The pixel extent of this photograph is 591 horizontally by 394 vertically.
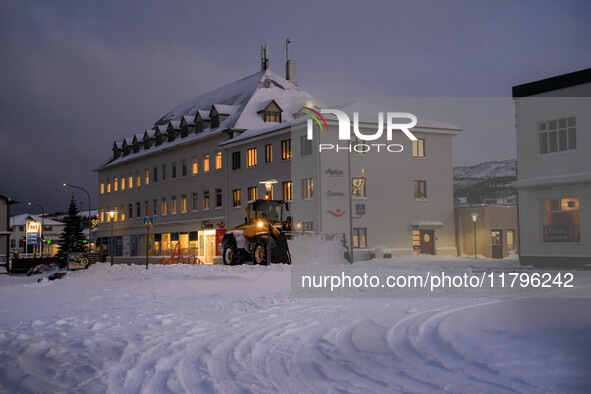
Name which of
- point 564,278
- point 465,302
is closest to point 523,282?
point 564,278

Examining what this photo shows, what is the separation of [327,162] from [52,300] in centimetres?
2392

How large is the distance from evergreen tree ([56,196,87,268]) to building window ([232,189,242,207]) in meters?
15.8

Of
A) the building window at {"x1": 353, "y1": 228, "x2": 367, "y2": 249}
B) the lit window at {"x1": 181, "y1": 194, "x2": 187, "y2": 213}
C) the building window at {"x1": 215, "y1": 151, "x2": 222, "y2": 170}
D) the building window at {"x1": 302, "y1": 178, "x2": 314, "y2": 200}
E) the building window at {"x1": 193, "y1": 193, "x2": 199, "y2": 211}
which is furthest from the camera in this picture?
the lit window at {"x1": 181, "y1": 194, "x2": 187, "y2": 213}

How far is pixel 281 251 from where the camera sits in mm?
29344

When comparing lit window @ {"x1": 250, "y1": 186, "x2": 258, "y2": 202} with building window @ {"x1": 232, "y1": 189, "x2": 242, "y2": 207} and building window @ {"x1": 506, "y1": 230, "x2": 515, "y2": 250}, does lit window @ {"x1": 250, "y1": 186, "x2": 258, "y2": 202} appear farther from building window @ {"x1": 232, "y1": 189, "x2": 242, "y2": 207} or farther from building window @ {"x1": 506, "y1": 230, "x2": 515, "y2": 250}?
building window @ {"x1": 506, "y1": 230, "x2": 515, "y2": 250}

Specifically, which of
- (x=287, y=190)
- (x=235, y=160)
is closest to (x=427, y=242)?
(x=287, y=190)

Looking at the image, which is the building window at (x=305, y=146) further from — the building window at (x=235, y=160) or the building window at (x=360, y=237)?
the building window at (x=235, y=160)

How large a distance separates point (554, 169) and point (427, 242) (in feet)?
51.2

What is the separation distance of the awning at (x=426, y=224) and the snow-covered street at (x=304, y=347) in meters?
27.1

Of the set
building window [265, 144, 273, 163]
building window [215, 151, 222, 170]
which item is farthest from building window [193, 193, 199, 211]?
building window [265, 144, 273, 163]

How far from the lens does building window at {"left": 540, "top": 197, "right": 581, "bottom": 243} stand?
27.8 meters

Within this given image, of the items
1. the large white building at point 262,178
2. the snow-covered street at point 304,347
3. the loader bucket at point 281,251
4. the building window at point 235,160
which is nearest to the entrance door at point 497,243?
the large white building at point 262,178

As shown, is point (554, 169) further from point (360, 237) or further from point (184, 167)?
point (184, 167)

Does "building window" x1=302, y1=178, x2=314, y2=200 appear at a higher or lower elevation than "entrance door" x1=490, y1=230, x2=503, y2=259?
higher
